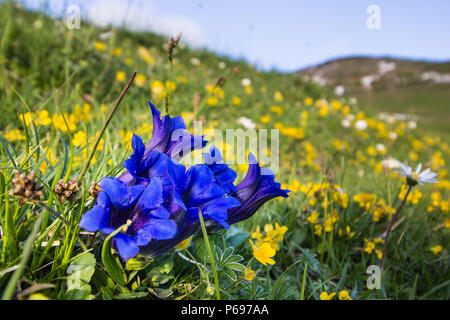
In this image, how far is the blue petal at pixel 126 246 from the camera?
713 millimetres

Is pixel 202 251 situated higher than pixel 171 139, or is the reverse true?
pixel 171 139

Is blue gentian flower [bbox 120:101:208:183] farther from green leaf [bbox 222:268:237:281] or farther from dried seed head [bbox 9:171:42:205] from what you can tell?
green leaf [bbox 222:268:237:281]

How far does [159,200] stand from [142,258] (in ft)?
0.58

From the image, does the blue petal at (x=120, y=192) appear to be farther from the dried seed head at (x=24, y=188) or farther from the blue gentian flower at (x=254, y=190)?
the blue gentian flower at (x=254, y=190)

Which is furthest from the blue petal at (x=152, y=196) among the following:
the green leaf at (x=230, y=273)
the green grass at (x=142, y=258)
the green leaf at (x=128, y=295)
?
the green leaf at (x=230, y=273)

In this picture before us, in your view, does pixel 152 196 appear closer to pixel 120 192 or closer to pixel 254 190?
pixel 120 192

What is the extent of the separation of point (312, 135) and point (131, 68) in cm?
258

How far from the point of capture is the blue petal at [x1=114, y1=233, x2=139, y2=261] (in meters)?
0.71

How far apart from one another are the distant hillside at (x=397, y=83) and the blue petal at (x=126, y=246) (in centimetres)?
1457

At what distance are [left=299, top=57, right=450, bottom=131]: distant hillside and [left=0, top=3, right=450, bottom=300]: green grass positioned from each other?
12.0 meters

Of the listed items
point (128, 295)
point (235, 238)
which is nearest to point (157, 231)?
point (128, 295)

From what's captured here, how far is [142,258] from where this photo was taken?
2.82 feet
